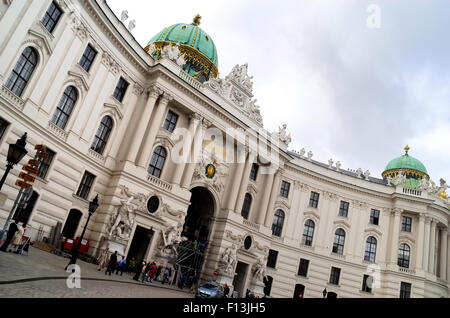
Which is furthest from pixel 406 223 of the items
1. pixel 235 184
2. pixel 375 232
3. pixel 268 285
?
pixel 235 184

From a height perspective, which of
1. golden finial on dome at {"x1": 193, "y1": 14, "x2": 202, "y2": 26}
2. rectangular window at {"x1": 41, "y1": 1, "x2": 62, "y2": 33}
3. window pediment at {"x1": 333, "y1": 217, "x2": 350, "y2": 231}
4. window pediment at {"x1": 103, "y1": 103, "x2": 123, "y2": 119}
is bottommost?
window pediment at {"x1": 333, "y1": 217, "x2": 350, "y2": 231}

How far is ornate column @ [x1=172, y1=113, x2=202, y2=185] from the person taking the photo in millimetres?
30172

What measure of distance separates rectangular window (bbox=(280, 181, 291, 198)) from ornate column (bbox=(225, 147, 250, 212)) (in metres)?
7.70

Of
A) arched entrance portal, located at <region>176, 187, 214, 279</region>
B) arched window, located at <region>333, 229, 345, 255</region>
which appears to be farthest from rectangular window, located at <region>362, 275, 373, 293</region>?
arched entrance portal, located at <region>176, 187, 214, 279</region>

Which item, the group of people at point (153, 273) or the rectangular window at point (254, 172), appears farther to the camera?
the rectangular window at point (254, 172)

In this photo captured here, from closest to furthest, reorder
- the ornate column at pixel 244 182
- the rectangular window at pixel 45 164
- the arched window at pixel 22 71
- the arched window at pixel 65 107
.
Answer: the arched window at pixel 22 71, the rectangular window at pixel 45 164, the arched window at pixel 65 107, the ornate column at pixel 244 182

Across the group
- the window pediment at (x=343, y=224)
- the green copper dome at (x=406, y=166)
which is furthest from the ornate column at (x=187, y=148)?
the green copper dome at (x=406, y=166)

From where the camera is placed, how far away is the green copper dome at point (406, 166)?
1955 inches

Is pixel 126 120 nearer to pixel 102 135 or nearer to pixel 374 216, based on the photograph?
pixel 102 135

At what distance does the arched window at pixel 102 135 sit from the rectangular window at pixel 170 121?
5246 mm

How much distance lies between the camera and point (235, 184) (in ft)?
113

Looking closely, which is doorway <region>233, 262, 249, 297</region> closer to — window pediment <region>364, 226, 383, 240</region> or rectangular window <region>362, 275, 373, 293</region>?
rectangular window <region>362, 275, 373, 293</region>

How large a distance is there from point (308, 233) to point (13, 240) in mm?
32618

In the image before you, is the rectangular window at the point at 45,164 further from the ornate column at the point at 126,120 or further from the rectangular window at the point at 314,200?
the rectangular window at the point at 314,200
